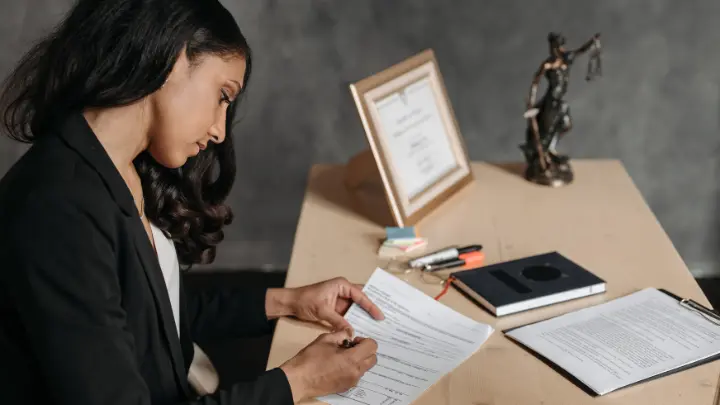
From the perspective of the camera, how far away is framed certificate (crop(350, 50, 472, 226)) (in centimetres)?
167

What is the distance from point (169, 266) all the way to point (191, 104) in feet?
1.30

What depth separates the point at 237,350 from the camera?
2.49 meters

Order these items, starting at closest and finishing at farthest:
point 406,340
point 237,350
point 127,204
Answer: point 127,204, point 406,340, point 237,350

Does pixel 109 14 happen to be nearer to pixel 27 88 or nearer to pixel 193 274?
pixel 27 88

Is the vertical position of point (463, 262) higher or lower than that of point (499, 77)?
lower

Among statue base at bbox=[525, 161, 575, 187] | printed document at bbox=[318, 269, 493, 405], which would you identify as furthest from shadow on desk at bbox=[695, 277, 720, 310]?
printed document at bbox=[318, 269, 493, 405]

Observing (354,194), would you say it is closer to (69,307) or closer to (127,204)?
(127,204)

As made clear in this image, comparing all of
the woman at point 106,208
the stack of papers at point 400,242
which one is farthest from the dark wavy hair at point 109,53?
the stack of papers at point 400,242

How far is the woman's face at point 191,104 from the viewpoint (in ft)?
3.54

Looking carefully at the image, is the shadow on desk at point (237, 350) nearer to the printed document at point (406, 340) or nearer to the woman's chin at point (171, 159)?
the printed document at point (406, 340)

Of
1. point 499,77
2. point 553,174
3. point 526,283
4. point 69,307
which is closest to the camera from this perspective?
point 69,307

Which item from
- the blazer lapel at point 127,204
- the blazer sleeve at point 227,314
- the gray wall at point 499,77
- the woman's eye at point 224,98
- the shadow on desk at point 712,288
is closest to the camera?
the blazer lapel at point 127,204

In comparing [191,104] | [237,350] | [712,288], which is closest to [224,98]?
[191,104]

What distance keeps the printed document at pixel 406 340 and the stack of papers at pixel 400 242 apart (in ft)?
0.34
